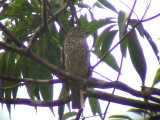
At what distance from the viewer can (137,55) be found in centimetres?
271

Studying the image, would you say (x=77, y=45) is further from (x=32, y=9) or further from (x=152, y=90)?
(x=152, y=90)

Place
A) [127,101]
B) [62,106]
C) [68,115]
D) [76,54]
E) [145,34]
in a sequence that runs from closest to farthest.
Answer: [127,101] → [145,34] → [68,115] → [62,106] → [76,54]

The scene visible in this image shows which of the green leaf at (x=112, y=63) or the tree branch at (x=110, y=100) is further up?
the green leaf at (x=112, y=63)

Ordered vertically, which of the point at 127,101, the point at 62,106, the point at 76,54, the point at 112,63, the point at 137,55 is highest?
the point at 76,54

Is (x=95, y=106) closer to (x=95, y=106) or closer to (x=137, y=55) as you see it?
(x=95, y=106)

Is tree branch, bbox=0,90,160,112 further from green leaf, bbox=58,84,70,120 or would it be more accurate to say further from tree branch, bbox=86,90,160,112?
green leaf, bbox=58,84,70,120

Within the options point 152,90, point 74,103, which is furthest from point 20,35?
point 152,90

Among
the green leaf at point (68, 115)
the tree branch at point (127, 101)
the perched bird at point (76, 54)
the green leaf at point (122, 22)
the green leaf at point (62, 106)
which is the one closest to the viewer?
the tree branch at point (127, 101)

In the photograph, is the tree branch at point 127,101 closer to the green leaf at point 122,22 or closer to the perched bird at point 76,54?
the green leaf at point 122,22

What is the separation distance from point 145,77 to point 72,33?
119 centimetres

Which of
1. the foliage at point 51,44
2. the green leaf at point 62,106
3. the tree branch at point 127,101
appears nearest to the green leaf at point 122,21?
the foliage at point 51,44

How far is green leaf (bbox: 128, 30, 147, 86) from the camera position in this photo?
266 centimetres

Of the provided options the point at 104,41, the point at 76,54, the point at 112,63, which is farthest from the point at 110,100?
the point at 76,54

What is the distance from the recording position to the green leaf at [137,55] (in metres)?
2.66
